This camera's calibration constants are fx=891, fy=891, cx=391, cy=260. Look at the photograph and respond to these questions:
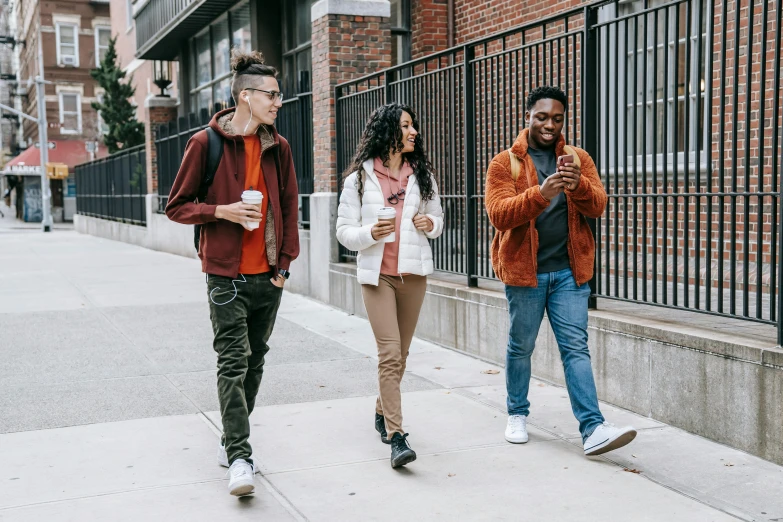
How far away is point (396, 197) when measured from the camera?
4871 mm

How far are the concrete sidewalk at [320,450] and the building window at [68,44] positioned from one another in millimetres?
43107

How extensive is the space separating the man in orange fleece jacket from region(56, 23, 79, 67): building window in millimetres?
47400

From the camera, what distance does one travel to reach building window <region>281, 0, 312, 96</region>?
15188 millimetres

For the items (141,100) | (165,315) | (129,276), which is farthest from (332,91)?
(141,100)

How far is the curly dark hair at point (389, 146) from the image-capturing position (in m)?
4.84

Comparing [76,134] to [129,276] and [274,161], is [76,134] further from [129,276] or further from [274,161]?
[274,161]

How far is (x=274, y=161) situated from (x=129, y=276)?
417 inches

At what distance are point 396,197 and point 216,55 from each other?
603 inches

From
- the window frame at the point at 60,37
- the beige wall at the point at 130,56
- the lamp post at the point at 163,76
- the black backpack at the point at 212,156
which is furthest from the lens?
the window frame at the point at 60,37

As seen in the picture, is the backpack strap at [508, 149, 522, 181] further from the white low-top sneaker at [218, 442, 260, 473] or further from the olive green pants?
the white low-top sneaker at [218, 442, 260, 473]

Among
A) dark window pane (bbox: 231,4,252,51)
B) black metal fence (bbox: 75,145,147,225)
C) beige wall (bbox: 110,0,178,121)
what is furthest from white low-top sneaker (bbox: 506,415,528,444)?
beige wall (bbox: 110,0,178,121)

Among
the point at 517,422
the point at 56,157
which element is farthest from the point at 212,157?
the point at 56,157

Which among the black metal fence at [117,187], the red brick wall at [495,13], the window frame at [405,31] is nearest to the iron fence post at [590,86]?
the red brick wall at [495,13]

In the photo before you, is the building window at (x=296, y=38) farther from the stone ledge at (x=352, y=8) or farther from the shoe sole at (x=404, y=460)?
the shoe sole at (x=404, y=460)
